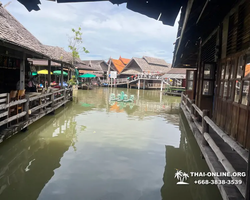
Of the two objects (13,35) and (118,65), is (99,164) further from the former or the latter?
(118,65)

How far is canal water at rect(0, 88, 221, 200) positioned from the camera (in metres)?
3.28

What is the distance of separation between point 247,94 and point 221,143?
111cm

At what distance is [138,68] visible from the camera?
37.4m

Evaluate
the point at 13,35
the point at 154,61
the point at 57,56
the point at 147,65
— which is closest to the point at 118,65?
the point at 147,65

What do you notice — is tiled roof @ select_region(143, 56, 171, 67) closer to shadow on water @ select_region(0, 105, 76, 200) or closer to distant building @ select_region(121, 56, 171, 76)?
distant building @ select_region(121, 56, 171, 76)

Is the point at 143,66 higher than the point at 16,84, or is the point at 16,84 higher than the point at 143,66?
the point at 143,66

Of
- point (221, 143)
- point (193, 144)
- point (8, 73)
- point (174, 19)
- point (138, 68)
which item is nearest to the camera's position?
point (174, 19)

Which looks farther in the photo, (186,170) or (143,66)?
(143,66)

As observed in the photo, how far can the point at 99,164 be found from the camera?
4.26 meters

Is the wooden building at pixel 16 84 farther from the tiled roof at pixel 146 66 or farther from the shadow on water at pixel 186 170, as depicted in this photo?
the tiled roof at pixel 146 66

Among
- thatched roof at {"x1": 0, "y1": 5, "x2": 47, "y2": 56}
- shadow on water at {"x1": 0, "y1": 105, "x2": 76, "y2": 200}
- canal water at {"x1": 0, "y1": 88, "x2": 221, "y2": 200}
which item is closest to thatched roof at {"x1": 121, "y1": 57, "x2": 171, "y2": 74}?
thatched roof at {"x1": 0, "y1": 5, "x2": 47, "y2": 56}

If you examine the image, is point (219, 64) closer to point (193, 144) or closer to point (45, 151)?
point (193, 144)

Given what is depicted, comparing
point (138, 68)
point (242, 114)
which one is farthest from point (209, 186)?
point (138, 68)

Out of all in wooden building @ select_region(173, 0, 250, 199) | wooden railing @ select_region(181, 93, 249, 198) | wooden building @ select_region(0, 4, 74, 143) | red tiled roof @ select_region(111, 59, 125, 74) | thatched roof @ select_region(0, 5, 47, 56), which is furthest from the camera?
red tiled roof @ select_region(111, 59, 125, 74)
